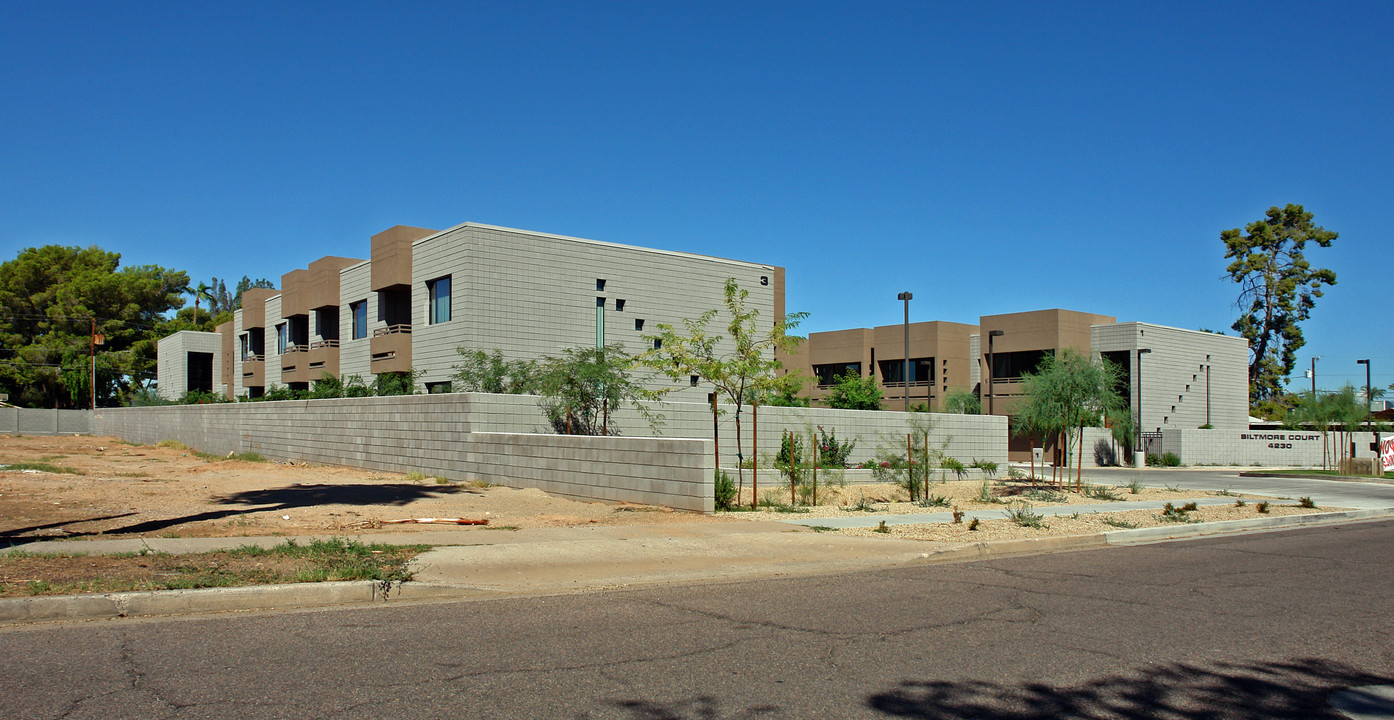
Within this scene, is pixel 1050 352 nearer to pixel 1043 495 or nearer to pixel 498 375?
pixel 1043 495

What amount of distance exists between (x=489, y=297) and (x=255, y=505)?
15.6 metres

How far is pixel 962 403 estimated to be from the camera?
4828 centimetres

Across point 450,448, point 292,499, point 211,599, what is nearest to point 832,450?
point 450,448

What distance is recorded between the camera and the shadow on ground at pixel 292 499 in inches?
482

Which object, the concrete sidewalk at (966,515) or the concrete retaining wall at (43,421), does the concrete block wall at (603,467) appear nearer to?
the concrete sidewalk at (966,515)

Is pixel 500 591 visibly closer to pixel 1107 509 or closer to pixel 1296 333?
pixel 1107 509

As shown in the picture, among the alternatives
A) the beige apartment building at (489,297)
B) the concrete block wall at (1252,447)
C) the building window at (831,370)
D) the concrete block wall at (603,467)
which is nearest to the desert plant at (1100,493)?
the concrete block wall at (603,467)

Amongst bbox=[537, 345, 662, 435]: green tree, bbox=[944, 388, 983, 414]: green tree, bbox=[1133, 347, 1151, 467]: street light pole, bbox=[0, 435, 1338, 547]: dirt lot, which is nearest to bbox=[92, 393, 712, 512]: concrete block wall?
bbox=[0, 435, 1338, 547]: dirt lot

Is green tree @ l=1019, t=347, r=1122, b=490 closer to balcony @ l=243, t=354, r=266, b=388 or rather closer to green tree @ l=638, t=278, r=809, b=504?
green tree @ l=638, t=278, r=809, b=504

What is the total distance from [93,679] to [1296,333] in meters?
78.0

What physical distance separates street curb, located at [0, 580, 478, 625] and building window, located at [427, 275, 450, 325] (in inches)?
933

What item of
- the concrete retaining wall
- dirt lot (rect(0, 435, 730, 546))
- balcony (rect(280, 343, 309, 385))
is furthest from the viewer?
the concrete retaining wall

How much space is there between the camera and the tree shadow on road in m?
5.45

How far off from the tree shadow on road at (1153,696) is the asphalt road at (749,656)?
0.02 meters
